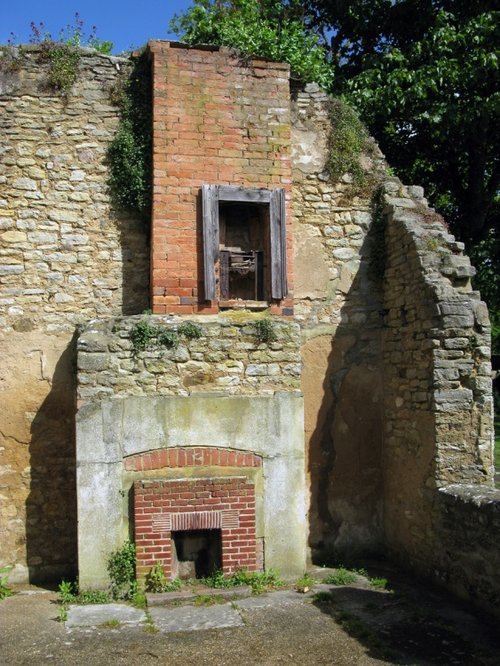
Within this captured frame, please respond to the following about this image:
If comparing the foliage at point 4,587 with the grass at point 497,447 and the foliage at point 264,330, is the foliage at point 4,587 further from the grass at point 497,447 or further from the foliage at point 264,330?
the grass at point 497,447

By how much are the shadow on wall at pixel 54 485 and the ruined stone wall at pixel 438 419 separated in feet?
12.1

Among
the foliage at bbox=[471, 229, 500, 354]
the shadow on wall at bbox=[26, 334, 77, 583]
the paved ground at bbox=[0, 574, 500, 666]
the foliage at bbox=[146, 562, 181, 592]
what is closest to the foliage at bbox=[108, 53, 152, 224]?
the shadow on wall at bbox=[26, 334, 77, 583]

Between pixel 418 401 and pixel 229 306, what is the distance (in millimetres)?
2370

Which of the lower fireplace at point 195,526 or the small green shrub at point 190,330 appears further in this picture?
the small green shrub at point 190,330

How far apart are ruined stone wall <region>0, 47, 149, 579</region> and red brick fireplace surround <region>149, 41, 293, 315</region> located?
0.57 meters

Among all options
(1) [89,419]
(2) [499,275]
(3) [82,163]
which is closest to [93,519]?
(1) [89,419]

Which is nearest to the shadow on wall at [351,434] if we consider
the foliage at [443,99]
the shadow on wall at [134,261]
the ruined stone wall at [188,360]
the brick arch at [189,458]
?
the ruined stone wall at [188,360]

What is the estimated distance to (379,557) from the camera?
7.79m

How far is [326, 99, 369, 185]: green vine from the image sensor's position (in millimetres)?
8273

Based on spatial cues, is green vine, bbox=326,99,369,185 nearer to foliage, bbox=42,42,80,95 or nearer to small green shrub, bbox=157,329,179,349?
small green shrub, bbox=157,329,179,349

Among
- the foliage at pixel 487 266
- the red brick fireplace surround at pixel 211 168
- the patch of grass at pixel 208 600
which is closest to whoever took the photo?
the patch of grass at pixel 208 600

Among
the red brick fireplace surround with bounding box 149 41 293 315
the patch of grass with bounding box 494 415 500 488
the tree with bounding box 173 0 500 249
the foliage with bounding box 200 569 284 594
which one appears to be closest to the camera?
the foliage with bounding box 200 569 284 594

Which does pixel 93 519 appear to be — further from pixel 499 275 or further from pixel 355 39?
pixel 355 39

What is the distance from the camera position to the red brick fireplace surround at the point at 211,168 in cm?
743
